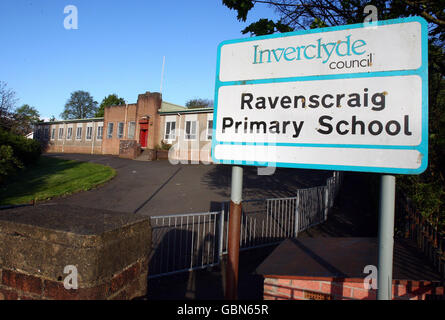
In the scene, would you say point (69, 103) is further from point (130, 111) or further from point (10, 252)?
point (10, 252)

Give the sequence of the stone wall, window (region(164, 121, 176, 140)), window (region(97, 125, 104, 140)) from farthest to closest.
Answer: window (region(97, 125, 104, 140)) → window (region(164, 121, 176, 140)) → the stone wall

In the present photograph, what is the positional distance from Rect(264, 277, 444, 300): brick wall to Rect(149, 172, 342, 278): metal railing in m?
2.35

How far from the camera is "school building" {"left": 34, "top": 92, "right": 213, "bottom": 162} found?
25.7 m

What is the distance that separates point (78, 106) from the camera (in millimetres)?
86500

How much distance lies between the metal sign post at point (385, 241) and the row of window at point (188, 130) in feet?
75.3

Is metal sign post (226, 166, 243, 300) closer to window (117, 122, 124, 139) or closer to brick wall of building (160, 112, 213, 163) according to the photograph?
brick wall of building (160, 112, 213, 163)

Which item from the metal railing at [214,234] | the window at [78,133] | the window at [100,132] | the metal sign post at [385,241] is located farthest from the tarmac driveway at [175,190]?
the window at [78,133]

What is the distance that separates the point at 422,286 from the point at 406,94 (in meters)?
1.83

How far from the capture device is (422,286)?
231 centimetres

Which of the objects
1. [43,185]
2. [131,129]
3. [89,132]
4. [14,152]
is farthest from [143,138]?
[43,185]

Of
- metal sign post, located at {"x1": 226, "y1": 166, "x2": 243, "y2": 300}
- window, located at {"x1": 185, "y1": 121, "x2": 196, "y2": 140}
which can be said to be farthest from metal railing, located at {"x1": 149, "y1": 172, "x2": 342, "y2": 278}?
window, located at {"x1": 185, "y1": 121, "x2": 196, "y2": 140}

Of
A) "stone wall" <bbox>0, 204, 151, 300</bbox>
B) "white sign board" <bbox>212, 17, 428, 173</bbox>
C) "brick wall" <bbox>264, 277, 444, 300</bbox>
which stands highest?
"white sign board" <bbox>212, 17, 428, 173</bbox>

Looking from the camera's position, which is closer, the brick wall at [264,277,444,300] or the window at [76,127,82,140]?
the brick wall at [264,277,444,300]

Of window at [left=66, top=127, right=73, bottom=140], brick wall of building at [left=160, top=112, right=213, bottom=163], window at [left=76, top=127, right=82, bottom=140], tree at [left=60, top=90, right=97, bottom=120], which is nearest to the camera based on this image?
brick wall of building at [left=160, top=112, right=213, bottom=163]
